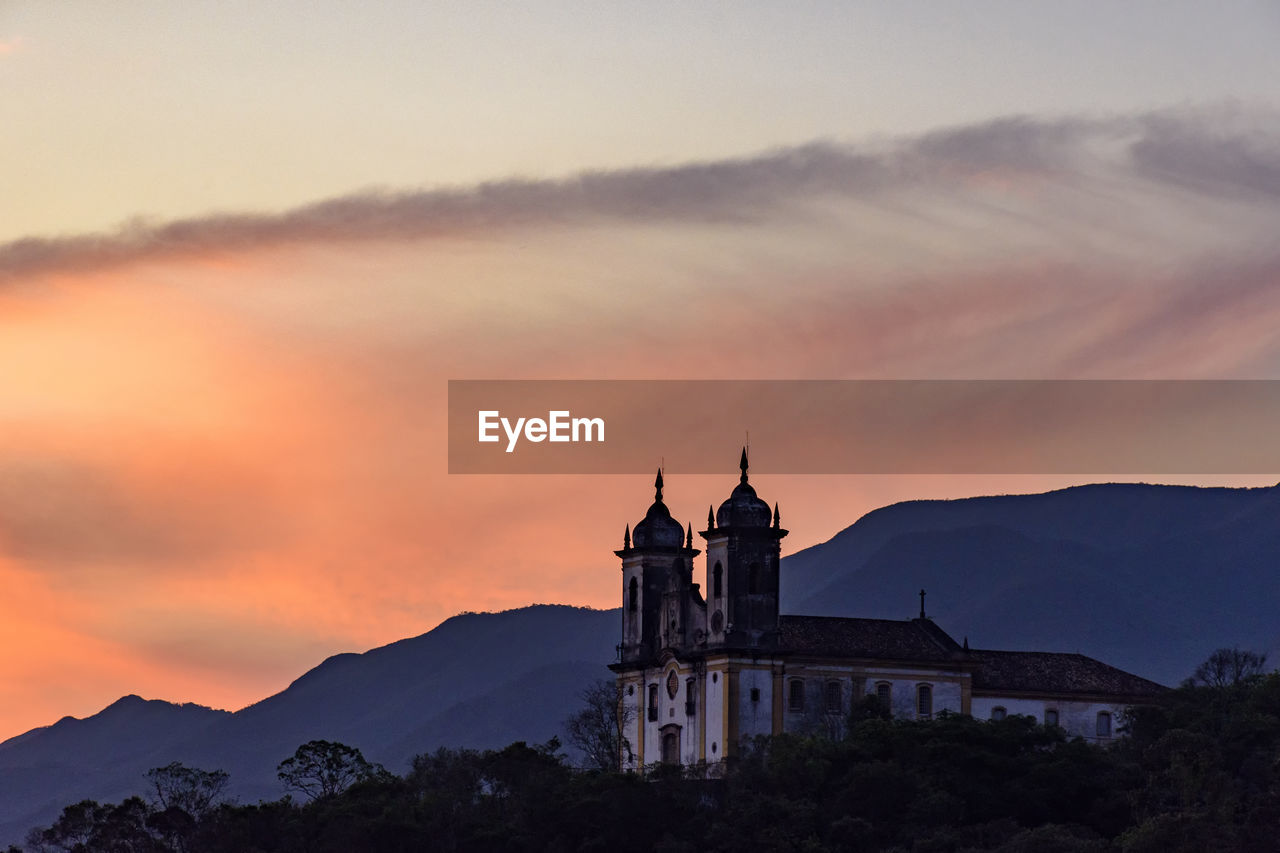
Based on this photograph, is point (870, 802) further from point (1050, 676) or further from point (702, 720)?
point (1050, 676)

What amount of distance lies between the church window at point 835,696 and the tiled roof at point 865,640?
141 cm

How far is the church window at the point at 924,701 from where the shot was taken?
117 meters

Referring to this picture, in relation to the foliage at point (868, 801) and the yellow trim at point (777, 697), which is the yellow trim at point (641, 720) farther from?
the yellow trim at point (777, 697)

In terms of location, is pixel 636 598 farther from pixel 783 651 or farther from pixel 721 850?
pixel 721 850

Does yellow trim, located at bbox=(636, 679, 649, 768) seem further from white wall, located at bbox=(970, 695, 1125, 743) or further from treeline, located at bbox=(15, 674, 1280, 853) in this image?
white wall, located at bbox=(970, 695, 1125, 743)

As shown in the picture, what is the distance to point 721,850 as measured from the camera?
10181cm

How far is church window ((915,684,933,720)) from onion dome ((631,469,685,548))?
14829mm

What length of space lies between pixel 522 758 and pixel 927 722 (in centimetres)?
1998

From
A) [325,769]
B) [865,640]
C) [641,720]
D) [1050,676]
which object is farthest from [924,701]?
[325,769]

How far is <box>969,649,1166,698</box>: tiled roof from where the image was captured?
11931 centimetres

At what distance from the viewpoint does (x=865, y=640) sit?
117625 millimetres

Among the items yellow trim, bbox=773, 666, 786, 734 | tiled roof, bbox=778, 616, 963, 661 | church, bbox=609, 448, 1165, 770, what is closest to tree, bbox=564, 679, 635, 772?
church, bbox=609, 448, 1165, 770

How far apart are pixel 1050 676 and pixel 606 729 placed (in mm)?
23795

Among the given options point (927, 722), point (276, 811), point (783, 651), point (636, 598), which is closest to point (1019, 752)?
point (927, 722)
